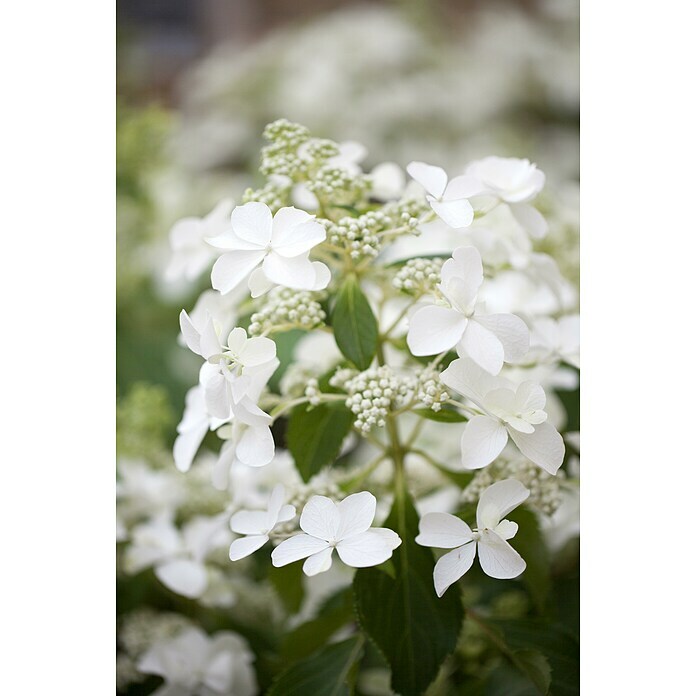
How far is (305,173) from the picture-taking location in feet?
1.33

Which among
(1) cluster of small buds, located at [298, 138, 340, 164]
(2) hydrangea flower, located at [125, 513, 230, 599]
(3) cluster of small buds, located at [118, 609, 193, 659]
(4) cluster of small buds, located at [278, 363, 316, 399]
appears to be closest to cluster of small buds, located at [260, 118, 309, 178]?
(1) cluster of small buds, located at [298, 138, 340, 164]

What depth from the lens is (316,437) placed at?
42cm

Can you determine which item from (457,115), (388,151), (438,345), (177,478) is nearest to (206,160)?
(388,151)

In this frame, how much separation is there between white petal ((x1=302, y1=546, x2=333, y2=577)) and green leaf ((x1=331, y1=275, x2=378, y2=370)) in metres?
0.09

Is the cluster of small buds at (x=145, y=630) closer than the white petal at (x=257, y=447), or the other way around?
the white petal at (x=257, y=447)

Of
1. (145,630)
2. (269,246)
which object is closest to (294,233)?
(269,246)

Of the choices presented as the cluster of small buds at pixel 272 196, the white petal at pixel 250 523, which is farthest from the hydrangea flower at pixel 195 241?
the white petal at pixel 250 523

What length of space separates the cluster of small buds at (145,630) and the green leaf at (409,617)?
0.22m

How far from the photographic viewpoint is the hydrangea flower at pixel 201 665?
1.63 ft

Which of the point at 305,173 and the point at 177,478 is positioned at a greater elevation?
the point at 305,173

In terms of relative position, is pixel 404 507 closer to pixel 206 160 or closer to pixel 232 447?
pixel 232 447

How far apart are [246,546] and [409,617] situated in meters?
0.09

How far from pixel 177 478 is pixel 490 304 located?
28 cm

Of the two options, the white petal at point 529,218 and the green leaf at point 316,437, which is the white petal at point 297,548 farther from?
the white petal at point 529,218
